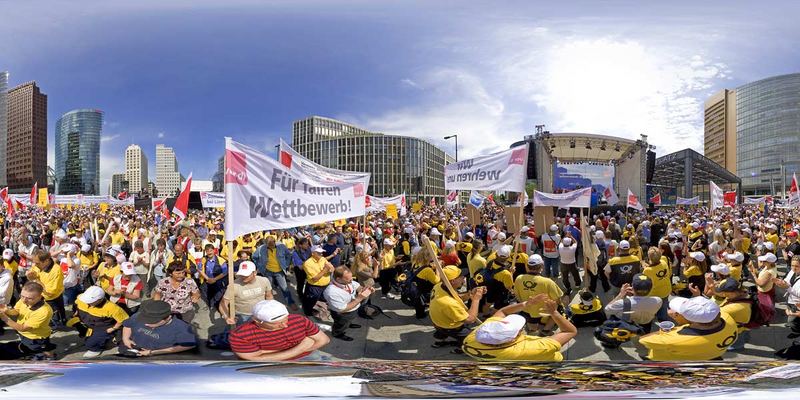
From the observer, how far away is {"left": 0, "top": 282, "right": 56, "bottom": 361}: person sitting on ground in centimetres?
469

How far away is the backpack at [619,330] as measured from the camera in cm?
524

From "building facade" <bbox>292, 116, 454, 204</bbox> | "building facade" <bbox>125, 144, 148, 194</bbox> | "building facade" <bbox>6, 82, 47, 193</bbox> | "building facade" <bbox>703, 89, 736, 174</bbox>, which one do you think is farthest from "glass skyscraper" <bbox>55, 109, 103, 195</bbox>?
"building facade" <bbox>703, 89, 736, 174</bbox>

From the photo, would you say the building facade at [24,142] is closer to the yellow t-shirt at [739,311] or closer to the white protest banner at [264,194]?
the white protest banner at [264,194]

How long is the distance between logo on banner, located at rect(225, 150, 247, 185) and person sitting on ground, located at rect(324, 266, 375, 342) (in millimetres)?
1918

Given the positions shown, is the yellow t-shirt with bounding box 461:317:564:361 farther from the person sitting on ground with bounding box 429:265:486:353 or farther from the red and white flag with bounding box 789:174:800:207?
the red and white flag with bounding box 789:174:800:207

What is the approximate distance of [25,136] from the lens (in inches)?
3944

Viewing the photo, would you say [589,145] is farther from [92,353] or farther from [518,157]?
[92,353]

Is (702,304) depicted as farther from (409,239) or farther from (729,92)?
(729,92)

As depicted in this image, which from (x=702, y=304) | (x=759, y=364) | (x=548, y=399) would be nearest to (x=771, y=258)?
(x=702, y=304)

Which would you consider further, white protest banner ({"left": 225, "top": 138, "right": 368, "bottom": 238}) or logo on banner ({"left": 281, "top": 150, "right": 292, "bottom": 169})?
logo on banner ({"left": 281, "top": 150, "right": 292, "bottom": 169})

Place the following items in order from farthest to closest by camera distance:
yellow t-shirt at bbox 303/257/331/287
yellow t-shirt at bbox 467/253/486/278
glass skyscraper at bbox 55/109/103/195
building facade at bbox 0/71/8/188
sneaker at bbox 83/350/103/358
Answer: glass skyscraper at bbox 55/109/103/195, building facade at bbox 0/71/8/188, yellow t-shirt at bbox 467/253/486/278, yellow t-shirt at bbox 303/257/331/287, sneaker at bbox 83/350/103/358

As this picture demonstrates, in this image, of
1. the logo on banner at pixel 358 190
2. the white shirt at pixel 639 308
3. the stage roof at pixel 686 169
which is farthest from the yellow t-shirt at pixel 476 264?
the stage roof at pixel 686 169

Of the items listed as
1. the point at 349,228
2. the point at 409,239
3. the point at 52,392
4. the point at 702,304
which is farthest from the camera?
the point at 349,228

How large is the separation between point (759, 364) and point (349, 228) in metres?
12.7
